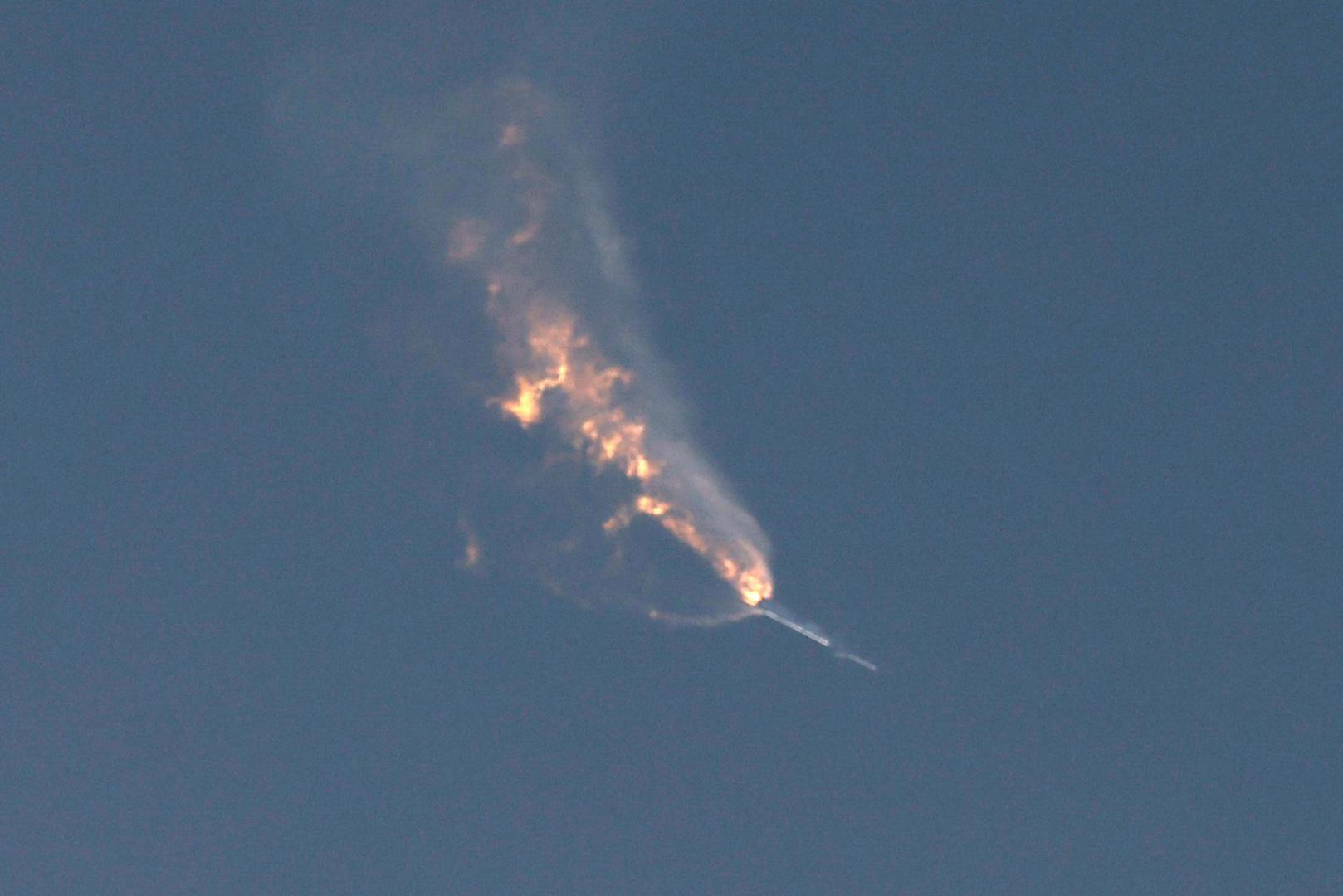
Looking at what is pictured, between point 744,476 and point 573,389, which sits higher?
point 573,389

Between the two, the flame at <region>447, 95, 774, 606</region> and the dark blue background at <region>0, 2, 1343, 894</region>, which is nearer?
the dark blue background at <region>0, 2, 1343, 894</region>

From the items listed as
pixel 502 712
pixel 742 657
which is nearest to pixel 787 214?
pixel 742 657

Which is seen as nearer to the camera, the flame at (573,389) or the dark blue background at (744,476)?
the dark blue background at (744,476)

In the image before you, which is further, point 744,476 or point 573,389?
point 573,389
